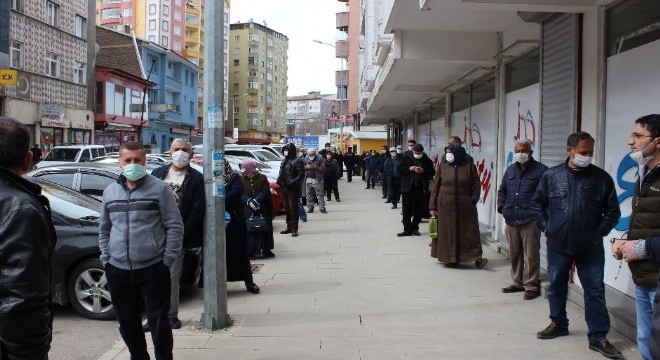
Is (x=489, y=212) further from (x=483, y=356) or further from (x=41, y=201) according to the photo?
(x=41, y=201)

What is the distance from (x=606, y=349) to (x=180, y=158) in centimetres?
417

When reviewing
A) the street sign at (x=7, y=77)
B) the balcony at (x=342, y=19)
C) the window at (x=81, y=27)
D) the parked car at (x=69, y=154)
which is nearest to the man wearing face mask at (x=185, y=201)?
the parked car at (x=69, y=154)

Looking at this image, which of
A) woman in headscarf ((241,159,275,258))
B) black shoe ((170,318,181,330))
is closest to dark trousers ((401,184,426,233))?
woman in headscarf ((241,159,275,258))

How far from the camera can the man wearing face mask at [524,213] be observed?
704cm

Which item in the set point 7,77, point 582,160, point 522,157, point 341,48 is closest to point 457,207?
point 522,157

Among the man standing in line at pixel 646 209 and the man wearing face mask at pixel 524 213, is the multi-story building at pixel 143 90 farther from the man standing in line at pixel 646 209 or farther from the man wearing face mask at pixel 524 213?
the man standing in line at pixel 646 209

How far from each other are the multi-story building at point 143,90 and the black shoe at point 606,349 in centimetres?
3431

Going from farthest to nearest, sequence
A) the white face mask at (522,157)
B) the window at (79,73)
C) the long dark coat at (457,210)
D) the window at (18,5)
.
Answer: the window at (79,73)
the window at (18,5)
the long dark coat at (457,210)
the white face mask at (522,157)

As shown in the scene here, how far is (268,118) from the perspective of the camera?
4424 inches

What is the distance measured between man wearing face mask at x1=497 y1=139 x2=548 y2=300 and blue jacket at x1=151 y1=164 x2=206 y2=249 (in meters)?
3.61

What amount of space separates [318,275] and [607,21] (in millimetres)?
4777

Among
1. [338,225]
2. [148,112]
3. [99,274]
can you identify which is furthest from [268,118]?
[99,274]

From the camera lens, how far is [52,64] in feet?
102

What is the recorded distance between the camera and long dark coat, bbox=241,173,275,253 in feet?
31.2
